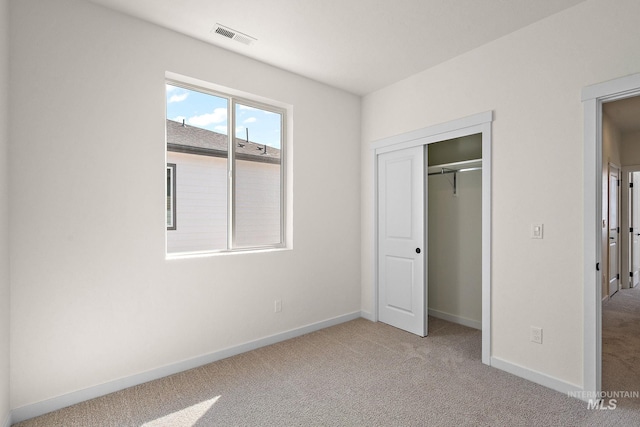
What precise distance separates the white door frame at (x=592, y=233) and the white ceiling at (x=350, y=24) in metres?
0.77

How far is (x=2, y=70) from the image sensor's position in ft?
6.25

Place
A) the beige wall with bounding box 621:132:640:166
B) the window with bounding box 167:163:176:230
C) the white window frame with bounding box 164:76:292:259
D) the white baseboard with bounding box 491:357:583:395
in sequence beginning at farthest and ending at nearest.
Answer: the beige wall with bounding box 621:132:640:166 → the white window frame with bounding box 164:76:292:259 → the window with bounding box 167:163:176:230 → the white baseboard with bounding box 491:357:583:395

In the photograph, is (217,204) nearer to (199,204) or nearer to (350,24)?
(199,204)

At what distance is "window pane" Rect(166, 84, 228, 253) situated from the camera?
9.31 feet

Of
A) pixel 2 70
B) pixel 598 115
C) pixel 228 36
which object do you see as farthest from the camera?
pixel 228 36

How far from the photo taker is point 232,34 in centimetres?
270

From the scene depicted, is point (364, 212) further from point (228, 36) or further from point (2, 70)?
point (2, 70)

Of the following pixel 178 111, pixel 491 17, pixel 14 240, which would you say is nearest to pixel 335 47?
pixel 491 17

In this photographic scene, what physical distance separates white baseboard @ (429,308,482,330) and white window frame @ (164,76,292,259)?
6.90 ft

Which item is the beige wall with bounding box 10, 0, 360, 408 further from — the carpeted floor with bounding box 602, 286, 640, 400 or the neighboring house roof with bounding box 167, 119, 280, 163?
the carpeted floor with bounding box 602, 286, 640, 400

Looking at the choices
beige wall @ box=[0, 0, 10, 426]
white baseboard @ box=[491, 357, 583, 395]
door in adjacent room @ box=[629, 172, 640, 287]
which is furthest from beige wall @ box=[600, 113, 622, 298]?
beige wall @ box=[0, 0, 10, 426]

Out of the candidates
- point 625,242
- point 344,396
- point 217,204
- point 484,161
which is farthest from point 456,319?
point 625,242

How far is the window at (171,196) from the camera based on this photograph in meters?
2.79

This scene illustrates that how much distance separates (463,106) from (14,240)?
3.55 meters
